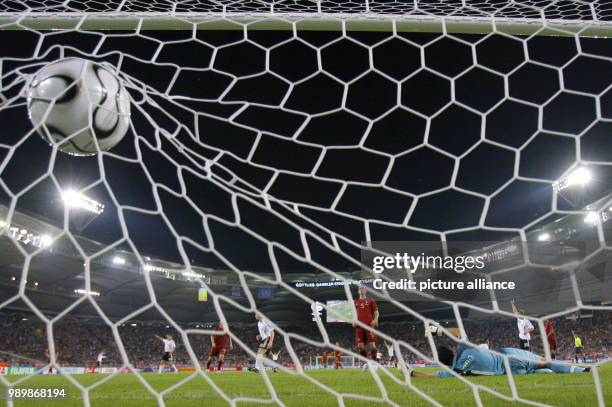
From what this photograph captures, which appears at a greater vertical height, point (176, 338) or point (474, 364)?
point (474, 364)

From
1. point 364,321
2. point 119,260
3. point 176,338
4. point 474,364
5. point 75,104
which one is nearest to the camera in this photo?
point 75,104

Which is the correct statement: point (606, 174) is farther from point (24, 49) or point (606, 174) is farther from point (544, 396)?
point (24, 49)

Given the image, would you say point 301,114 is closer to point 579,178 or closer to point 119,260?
point 579,178

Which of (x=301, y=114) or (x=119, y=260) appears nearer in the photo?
(x=301, y=114)

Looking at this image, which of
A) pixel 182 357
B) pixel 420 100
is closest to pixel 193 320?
pixel 182 357

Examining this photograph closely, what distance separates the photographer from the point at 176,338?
76.4 ft

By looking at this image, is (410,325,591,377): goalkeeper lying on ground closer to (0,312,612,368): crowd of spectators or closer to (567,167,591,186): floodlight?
(567,167,591,186): floodlight

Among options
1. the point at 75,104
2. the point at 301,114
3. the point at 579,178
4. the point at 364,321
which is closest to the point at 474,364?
the point at 364,321

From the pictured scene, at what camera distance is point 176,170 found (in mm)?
2389

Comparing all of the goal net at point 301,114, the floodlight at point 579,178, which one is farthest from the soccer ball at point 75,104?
the floodlight at point 579,178

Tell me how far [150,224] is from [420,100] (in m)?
21.8

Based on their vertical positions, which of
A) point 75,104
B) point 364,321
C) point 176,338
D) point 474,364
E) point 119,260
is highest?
point 75,104

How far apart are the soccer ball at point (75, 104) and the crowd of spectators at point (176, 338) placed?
1469cm

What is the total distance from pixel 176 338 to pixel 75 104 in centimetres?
2284
